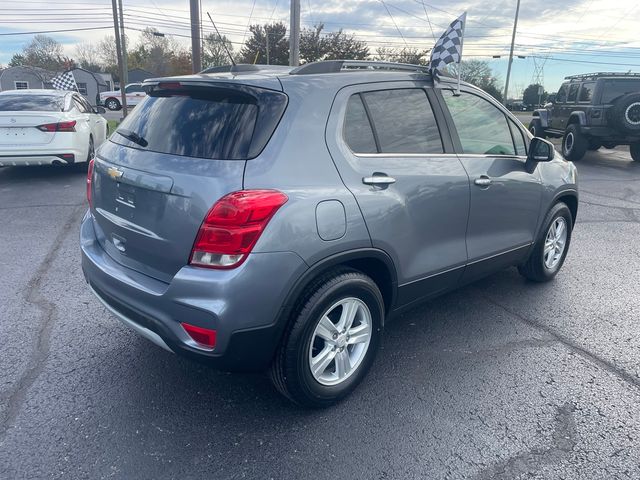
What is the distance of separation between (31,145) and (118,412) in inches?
271

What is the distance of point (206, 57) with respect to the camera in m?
43.2

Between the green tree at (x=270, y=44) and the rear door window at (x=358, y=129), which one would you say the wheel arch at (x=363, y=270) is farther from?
the green tree at (x=270, y=44)

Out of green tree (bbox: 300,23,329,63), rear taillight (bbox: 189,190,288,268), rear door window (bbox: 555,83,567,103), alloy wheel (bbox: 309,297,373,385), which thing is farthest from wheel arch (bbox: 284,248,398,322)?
green tree (bbox: 300,23,329,63)

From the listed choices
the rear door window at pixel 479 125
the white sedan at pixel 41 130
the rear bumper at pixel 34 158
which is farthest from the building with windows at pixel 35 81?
the rear door window at pixel 479 125

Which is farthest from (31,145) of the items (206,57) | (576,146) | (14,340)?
(206,57)

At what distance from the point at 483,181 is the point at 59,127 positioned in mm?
7299

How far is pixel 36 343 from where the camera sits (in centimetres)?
352

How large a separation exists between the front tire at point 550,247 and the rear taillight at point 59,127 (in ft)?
23.9

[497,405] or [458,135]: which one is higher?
[458,135]

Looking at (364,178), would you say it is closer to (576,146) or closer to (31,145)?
(31,145)

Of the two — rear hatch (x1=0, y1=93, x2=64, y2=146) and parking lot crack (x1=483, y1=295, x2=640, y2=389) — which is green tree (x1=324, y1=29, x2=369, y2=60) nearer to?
rear hatch (x1=0, y1=93, x2=64, y2=146)

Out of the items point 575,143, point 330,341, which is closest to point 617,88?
point 575,143

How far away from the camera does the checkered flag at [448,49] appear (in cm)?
372

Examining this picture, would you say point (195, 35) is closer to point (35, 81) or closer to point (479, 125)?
point (479, 125)
